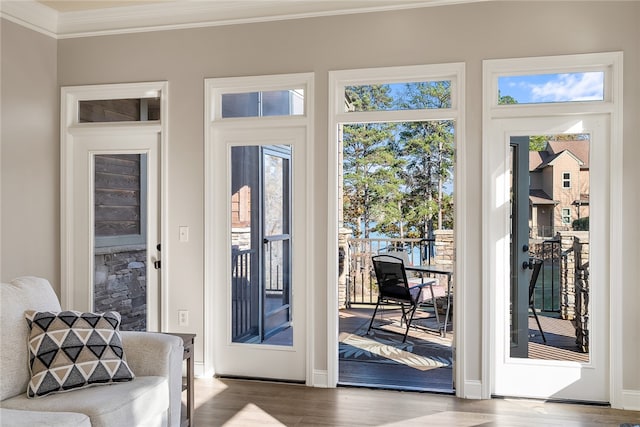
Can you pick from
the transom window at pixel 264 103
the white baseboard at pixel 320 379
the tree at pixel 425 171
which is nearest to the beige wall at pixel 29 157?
the transom window at pixel 264 103

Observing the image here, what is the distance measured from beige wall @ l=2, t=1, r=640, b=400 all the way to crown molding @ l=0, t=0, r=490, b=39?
6 cm

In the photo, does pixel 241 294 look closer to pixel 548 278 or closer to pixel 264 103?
pixel 264 103

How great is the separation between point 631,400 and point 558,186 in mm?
1472

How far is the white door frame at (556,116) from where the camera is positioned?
3.48 metres

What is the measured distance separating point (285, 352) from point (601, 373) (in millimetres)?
2213

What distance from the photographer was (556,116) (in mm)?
3613

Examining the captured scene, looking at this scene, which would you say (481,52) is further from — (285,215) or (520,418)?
(520,418)

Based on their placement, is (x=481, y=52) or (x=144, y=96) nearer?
(x=481, y=52)

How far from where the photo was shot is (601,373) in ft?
11.7

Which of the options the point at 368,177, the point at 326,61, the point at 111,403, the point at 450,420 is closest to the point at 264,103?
the point at 326,61

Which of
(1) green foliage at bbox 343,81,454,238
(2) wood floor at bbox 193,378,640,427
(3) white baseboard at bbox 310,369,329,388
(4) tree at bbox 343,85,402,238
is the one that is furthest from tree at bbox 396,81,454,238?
(2) wood floor at bbox 193,378,640,427

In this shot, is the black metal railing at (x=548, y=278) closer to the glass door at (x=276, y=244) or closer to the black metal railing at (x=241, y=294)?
the glass door at (x=276, y=244)

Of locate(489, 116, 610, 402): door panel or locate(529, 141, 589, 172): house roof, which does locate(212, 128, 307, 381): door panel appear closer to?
locate(489, 116, 610, 402): door panel

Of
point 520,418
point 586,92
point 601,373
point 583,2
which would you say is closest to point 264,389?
point 520,418
